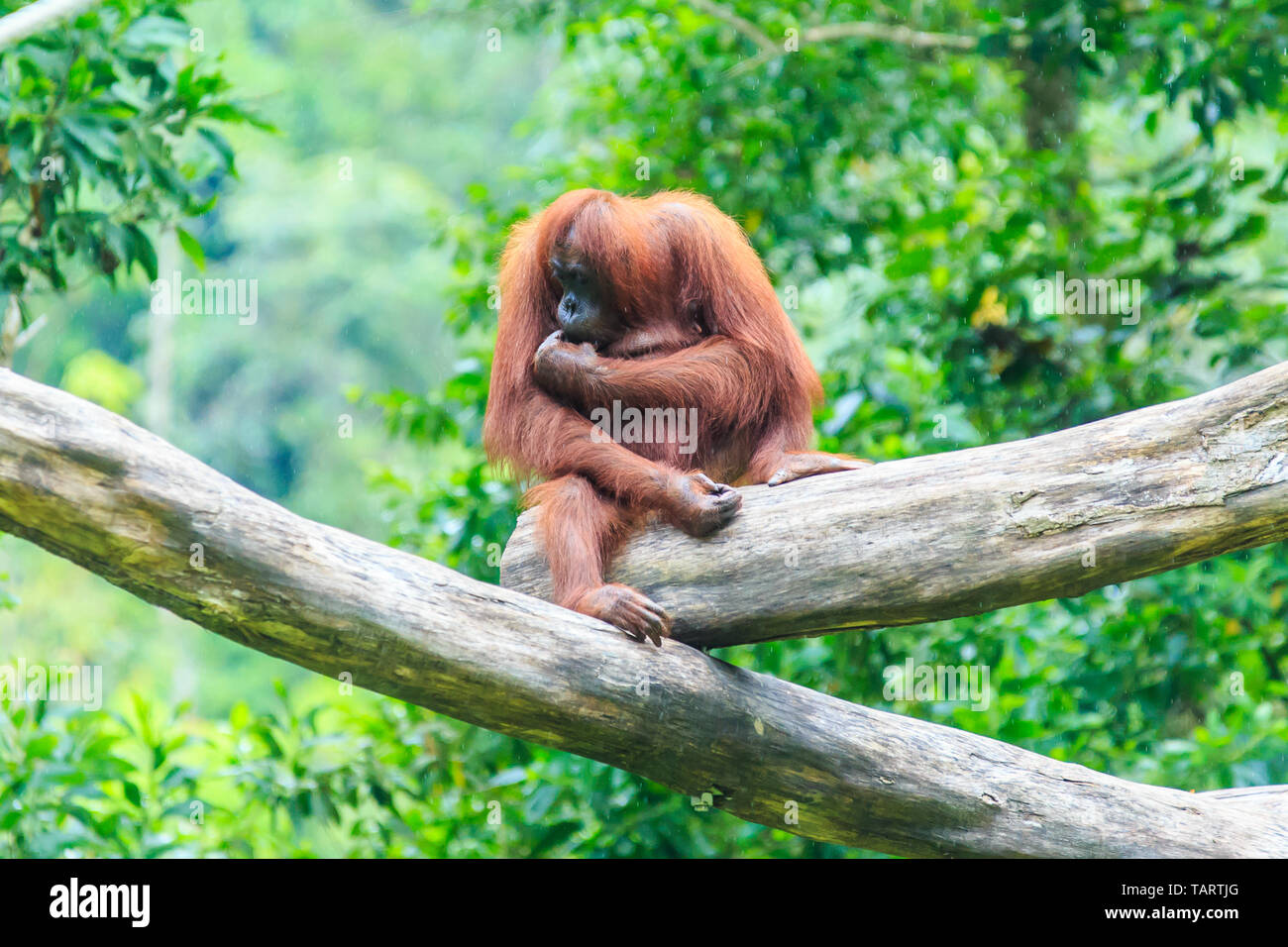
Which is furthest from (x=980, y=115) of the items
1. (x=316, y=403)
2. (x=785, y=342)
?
A: (x=316, y=403)

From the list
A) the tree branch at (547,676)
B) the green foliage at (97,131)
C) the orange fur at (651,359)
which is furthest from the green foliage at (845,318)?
the tree branch at (547,676)

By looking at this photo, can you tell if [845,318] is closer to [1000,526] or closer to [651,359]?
[651,359]

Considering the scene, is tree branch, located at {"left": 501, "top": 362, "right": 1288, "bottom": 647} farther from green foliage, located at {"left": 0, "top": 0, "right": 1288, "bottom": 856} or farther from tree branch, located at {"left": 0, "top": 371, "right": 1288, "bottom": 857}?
green foliage, located at {"left": 0, "top": 0, "right": 1288, "bottom": 856}

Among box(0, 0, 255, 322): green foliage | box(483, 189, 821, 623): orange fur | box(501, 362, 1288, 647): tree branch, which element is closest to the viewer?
box(501, 362, 1288, 647): tree branch

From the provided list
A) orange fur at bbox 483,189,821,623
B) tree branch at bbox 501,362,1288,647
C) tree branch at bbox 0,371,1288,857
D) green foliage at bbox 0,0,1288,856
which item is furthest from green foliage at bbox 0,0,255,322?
tree branch at bbox 501,362,1288,647

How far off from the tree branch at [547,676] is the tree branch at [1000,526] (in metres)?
0.13

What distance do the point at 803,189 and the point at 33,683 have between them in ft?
16.3

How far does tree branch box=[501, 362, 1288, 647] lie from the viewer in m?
3.41

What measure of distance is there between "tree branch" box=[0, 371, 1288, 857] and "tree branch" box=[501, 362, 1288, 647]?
13 cm

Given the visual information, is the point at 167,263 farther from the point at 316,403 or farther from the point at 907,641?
the point at 907,641

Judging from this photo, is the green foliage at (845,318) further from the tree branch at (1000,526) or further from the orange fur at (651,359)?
the tree branch at (1000,526)

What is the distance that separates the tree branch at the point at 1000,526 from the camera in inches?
134

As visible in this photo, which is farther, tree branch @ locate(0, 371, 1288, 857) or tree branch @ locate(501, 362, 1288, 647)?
tree branch @ locate(501, 362, 1288, 647)

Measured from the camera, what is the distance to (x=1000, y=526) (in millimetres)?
3516
